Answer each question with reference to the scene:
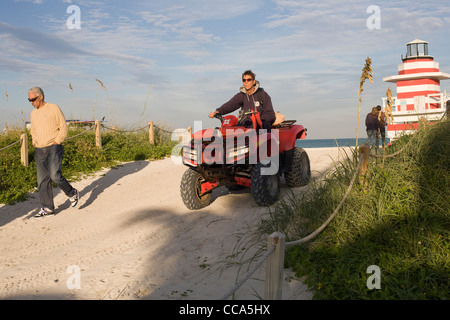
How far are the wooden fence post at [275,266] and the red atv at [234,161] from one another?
363 cm

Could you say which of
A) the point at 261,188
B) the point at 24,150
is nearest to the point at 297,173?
the point at 261,188

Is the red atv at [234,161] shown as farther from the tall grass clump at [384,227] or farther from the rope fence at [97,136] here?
the rope fence at [97,136]

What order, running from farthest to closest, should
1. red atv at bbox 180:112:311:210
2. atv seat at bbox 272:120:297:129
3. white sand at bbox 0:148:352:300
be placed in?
atv seat at bbox 272:120:297:129 < red atv at bbox 180:112:311:210 < white sand at bbox 0:148:352:300

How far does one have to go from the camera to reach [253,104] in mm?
7242

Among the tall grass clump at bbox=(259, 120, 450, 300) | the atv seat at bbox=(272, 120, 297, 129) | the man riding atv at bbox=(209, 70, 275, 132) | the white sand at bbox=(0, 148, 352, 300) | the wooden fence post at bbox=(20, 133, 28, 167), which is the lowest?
the white sand at bbox=(0, 148, 352, 300)

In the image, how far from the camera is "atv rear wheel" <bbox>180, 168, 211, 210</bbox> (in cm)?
732

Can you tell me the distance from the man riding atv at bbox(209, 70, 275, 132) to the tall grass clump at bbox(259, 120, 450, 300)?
5.22 ft

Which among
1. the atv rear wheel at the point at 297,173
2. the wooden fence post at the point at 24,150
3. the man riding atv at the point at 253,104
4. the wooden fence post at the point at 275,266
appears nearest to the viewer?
the wooden fence post at the point at 275,266

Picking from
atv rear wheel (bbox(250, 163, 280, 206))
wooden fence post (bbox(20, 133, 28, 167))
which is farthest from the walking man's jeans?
atv rear wheel (bbox(250, 163, 280, 206))

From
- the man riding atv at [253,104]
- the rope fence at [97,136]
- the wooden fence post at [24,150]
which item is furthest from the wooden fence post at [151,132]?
the man riding atv at [253,104]

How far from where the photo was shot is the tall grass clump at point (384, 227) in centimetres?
397

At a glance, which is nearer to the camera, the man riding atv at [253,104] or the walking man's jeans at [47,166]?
the man riding atv at [253,104]

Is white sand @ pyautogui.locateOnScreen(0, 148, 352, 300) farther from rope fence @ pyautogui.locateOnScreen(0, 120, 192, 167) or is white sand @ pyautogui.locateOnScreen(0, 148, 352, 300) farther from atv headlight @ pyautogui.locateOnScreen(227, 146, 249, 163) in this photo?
rope fence @ pyautogui.locateOnScreen(0, 120, 192, 167)
